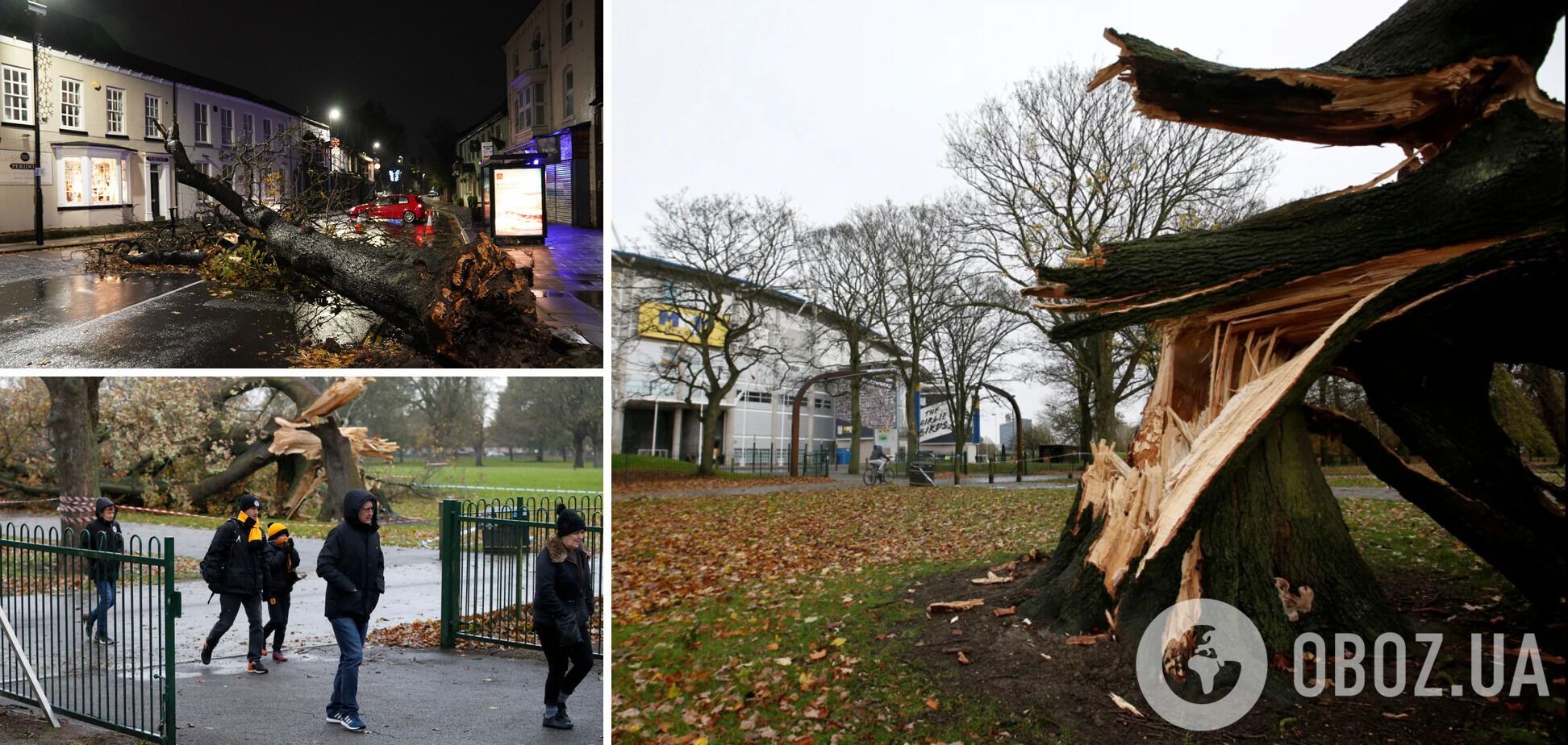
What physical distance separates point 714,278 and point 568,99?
17955mm

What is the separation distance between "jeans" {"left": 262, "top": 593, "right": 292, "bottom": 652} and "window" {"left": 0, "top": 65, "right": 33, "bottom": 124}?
12.7ft

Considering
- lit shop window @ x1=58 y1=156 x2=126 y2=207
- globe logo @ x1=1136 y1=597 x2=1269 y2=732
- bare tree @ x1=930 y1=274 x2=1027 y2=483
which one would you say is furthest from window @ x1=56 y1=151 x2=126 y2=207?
bare tree @ x1=930 y1=274 x2=1027 y2=483

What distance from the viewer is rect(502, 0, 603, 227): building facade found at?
4.74m

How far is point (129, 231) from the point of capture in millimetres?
4602

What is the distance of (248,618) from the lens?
268 inches

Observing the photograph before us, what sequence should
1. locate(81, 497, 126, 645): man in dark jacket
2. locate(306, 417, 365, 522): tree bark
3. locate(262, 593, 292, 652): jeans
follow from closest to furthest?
locate(81, 497, 126, 645): man in dark jacket → locate(262, 593, 292, 652): jeans → locate(306, 417, 365, 522): tree bark

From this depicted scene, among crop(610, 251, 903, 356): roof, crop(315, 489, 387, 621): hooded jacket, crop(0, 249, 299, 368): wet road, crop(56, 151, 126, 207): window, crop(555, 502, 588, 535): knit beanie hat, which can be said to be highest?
crop(610, 251, 903, 356): roof

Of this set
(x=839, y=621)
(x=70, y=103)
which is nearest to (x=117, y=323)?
(x=70, y=103)

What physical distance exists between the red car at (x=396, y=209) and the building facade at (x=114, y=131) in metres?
0.35

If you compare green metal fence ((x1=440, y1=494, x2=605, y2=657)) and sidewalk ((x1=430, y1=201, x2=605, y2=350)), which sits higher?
sidewalk ((x1=430, y1=201, x2=605, y2=350))

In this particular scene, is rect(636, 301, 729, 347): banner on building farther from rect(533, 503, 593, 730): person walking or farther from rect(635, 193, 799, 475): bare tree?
rect(533, 503, 593, 730): person walking

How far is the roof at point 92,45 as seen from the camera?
4.37 meters

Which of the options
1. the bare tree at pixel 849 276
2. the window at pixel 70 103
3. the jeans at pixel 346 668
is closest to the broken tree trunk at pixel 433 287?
the window at pixel 70 103

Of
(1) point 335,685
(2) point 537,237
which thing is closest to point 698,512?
(1) point 335,685
